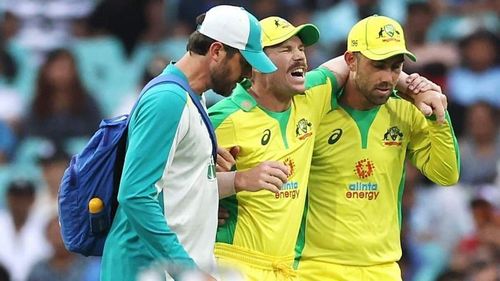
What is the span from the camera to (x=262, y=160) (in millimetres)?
7105

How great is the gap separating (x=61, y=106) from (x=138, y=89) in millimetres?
735

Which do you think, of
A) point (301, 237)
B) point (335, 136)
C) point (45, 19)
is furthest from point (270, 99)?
point (45, 19)

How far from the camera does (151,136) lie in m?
5.93

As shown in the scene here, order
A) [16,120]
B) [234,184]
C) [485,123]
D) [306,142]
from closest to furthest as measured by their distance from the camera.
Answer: [234,184] < [306,142] < [485,123] < [16,120]

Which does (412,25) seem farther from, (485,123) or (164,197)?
(164,197)

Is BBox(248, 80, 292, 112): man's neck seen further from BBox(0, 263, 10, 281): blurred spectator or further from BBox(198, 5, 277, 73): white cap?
BBox(0, 263, 10, 281): blurred spectator

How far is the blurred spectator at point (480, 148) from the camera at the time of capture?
11.8 m

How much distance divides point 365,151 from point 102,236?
176cm

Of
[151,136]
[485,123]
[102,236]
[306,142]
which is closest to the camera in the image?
[151,136]

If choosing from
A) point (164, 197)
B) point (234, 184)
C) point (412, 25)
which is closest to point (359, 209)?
point (234, 184)

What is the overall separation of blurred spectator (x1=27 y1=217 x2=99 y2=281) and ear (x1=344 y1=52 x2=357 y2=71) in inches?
159

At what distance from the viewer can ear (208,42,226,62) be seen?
626cm

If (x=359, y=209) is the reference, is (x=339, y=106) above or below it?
above

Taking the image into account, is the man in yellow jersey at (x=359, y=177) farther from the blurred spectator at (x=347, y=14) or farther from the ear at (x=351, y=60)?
the blurred spectator at (x=347, y=14)
